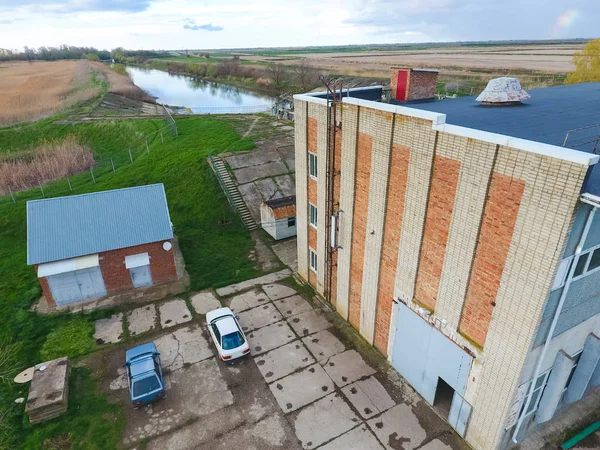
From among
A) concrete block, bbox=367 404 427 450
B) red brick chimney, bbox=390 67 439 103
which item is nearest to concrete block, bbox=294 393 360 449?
concrete block, bbox=367 404 427 450

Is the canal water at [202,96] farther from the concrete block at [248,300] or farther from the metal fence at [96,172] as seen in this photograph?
the concrete block at [248,300]

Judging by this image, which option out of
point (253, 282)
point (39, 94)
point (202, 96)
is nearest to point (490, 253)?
point (253, 282)

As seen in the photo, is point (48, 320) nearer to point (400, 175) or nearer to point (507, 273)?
point (400, 175)

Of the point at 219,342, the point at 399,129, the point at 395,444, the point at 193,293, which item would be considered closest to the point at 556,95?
the point at 399,129

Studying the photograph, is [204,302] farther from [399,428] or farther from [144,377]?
[399,428]

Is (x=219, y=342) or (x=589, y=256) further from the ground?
(x=589, y=256)

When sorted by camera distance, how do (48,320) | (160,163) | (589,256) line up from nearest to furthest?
(589,256)
(48,320)
(160,163)
